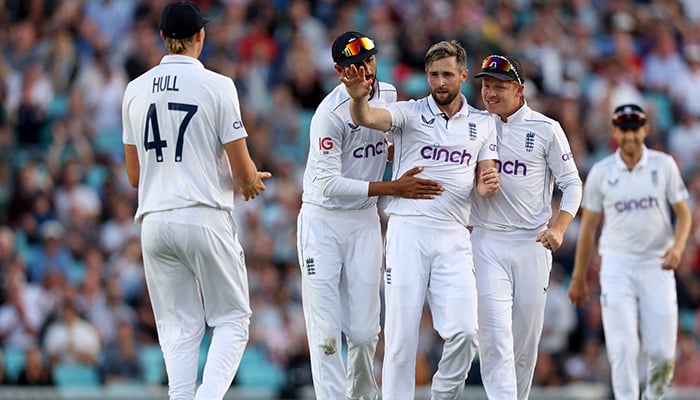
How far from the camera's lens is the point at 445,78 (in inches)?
428

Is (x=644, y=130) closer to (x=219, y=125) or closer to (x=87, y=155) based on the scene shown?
(x=219, y=125)

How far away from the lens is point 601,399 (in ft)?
57.4

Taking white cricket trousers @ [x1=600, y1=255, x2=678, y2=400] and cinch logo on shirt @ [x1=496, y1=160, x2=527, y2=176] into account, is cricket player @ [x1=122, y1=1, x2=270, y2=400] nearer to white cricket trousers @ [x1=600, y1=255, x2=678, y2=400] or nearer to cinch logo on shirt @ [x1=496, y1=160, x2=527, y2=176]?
cinch logo on shirt @ [x1=496, y1=160, x2=527, y2=176]

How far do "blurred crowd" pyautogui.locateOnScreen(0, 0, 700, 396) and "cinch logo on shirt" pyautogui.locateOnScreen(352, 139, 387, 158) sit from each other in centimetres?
667

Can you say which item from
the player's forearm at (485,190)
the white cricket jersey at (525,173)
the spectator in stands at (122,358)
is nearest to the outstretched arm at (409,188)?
the player's forearm at (485,190)

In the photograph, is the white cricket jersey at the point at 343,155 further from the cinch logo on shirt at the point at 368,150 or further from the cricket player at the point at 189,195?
the cricket player at the point at 189,195

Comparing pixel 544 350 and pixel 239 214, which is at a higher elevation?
pixel 239 214

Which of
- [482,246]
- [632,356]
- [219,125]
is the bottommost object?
[632,356]

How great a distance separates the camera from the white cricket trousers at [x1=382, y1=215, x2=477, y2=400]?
35.0 feet

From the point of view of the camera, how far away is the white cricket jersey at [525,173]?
1142 cm

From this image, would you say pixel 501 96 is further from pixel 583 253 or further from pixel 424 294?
pixel 583 253

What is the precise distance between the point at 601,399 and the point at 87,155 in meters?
7.71

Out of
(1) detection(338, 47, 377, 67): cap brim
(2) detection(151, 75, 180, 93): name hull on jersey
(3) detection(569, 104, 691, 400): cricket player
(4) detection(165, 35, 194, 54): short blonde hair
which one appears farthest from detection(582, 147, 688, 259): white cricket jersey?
(2) detection(151, 75, 180, 93): name hull on jersey

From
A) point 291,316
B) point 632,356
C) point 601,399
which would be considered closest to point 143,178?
point 632,356
